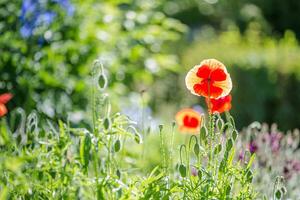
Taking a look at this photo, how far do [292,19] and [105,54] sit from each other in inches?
365

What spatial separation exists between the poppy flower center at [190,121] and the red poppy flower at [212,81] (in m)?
0.79

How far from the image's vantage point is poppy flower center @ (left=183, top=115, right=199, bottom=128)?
3.54 m

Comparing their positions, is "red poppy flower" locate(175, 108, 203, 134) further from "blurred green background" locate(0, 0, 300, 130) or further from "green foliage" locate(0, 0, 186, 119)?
"green foliage" locate(0, 0, 186, 119)

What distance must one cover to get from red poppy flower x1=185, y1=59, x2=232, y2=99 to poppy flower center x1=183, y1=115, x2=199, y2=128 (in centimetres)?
79

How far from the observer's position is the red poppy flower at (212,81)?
273cm

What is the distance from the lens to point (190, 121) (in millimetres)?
3549

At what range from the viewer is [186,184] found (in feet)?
8.87

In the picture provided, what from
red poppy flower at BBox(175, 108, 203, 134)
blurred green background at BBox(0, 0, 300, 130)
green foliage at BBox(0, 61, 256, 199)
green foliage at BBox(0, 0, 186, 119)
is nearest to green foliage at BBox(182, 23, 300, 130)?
blurred green background at BBox(0, 0, 300, 130)

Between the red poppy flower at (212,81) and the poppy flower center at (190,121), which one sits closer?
the red poppy flower at (212,81)

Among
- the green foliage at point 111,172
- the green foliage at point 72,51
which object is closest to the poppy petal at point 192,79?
the green foliage at point 111,172

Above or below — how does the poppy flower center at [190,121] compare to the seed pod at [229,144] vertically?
below

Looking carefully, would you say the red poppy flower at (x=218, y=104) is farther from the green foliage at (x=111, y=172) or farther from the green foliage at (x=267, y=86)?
the green foliage at (x=267, y=86)

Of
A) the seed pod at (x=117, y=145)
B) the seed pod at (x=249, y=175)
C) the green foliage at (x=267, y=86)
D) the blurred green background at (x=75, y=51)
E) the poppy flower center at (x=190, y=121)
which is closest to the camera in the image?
the seed pod at (x=249, y=175)

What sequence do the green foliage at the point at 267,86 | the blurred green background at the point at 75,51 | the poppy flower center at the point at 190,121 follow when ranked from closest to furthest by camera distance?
the poppy flower center at the point at 190,121 < the blurred green background at the point at 75,51 < the green foliage at the point at 267,86
